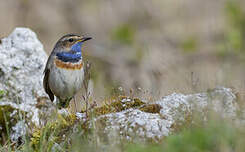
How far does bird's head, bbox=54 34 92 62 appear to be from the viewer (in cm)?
794

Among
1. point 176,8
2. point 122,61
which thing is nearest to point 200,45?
point 176,8

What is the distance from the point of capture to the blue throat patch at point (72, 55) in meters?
7.91

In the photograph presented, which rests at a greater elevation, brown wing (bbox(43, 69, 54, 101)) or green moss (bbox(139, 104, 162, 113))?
brown wing (bbox(43, 69, 54, 101))

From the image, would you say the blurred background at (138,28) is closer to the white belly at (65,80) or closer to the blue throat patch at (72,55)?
the blue throat patch at (72,55)

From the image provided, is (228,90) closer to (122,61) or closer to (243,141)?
(243,141)

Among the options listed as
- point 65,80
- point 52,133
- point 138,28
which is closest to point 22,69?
point 65,80

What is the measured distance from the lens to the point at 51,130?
20.5 ft

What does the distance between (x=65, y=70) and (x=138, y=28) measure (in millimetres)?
10760

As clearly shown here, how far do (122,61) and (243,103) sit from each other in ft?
39.0

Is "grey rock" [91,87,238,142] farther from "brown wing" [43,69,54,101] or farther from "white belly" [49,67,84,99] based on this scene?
"brown wing" [43,69,54,101]

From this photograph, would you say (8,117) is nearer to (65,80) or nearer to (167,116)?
(65,80)

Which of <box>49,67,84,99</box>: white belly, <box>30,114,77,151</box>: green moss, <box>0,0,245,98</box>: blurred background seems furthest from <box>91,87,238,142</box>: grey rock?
<box>0,0,245,98</box>: blurred background

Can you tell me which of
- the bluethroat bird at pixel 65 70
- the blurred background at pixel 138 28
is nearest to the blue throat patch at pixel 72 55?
the bluethroat bird at pixel 65 70

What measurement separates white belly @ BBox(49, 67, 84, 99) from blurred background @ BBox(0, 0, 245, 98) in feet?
26.8
